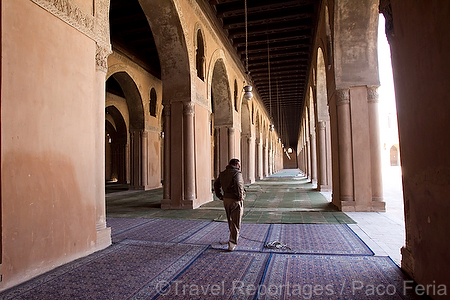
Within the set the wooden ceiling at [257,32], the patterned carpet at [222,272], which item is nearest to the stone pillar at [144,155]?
the wooden ceiling at [257,32]

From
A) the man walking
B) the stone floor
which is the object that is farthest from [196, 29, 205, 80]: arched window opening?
the man walking

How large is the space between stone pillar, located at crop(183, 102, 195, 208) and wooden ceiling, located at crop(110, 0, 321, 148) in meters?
3.56

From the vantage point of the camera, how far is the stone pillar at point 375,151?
6.89 m

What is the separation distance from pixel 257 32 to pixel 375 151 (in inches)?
249

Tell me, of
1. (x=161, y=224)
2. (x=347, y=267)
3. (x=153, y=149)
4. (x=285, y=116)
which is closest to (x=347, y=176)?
(x=347, y=267)

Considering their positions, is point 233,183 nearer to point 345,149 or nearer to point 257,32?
point 345,149

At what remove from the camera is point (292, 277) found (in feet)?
10.1

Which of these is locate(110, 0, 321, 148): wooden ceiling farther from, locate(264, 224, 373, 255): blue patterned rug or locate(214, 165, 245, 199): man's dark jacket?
locate(264, 224, 373, 255): blue patterned rug

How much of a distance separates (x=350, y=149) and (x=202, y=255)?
16.2ft

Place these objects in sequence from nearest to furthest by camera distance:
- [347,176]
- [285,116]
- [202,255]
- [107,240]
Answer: [202,255], [107,240], [347,176], [285,116]

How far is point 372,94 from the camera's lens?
6.97 meters

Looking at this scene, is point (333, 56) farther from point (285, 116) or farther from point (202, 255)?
point (285, 116)

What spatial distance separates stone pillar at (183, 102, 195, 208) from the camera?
808 centimetres

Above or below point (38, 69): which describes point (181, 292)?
below
